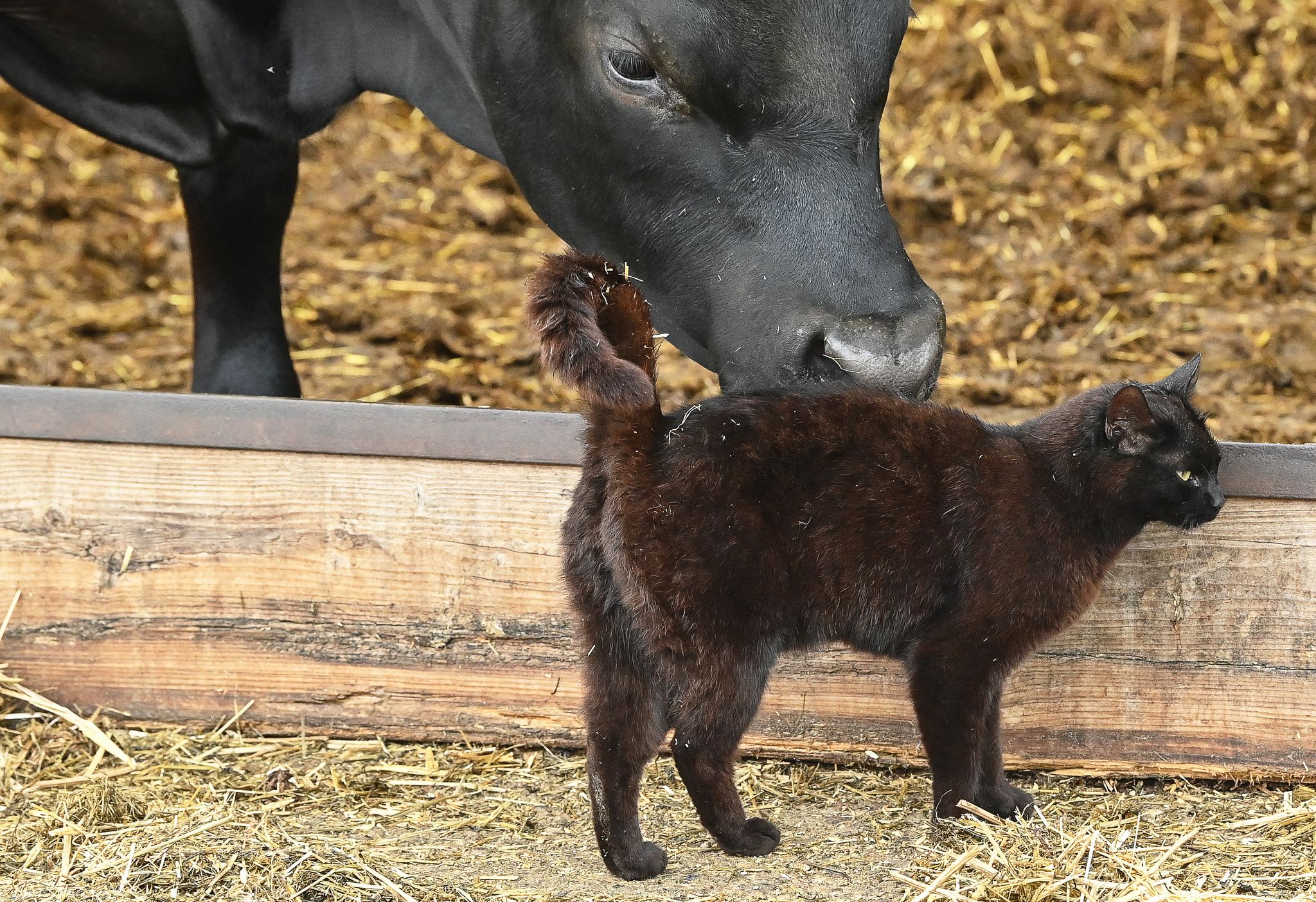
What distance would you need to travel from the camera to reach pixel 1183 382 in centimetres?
245

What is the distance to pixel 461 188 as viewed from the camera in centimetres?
651

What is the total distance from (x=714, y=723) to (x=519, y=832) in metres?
0.47

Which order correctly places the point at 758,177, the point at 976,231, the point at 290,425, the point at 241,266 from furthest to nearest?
the point at 976,231 → the point at 241,266 → the point at 290,425 → the point at 758,177

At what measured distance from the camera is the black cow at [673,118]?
2469 millimetres

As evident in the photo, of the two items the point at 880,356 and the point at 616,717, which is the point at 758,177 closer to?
the point at 880,356

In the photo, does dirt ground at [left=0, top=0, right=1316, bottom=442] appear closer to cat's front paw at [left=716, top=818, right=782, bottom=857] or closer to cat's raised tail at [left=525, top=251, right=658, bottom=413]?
cat's raised tail at [left=525, top=251, right=658, bottom=413]

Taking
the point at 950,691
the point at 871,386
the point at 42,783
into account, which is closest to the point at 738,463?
the point at 871,386

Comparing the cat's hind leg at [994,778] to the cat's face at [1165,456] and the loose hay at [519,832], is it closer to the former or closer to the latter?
the loose hay at [519,832]

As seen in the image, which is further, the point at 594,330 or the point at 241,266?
the point at 241,266

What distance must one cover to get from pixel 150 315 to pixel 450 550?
2954mm

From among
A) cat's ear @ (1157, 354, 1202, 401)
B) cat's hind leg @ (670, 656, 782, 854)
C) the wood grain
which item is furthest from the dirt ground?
cat's hind leg @ (670, 656, 782, 854)

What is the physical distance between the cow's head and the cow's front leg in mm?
1372

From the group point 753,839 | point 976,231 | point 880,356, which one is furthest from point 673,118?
point 976,231

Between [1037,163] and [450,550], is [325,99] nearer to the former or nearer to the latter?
[450,550]
